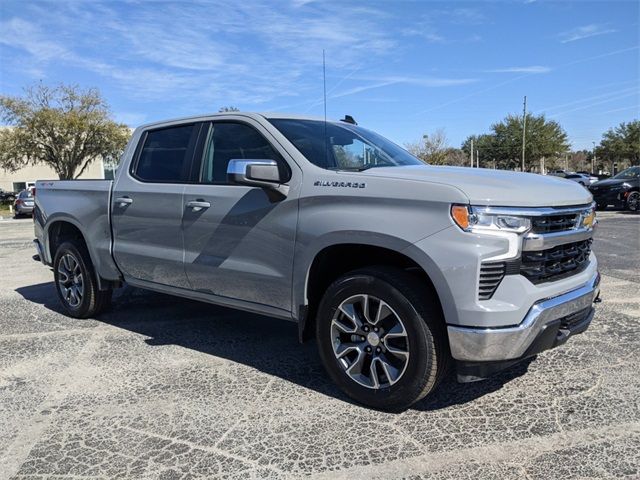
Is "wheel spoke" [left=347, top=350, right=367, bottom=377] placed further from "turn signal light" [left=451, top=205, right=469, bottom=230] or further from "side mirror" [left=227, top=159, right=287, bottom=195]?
"side mirror" [left=227, top=159, right=287, bottom=195]

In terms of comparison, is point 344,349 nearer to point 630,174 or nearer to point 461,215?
point 461,215

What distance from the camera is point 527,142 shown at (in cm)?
6381

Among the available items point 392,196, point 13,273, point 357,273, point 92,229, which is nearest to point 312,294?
point 357,273

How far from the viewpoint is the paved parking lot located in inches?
111

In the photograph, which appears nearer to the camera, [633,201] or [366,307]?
[366,307]

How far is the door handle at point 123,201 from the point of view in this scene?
4.86 metres

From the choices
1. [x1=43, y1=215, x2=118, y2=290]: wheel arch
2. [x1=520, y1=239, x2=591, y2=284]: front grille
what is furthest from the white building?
[x1=520, y1=239, x2=591, y2=284]: front grille

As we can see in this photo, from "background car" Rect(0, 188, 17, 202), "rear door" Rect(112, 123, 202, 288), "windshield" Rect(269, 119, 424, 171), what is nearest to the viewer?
"windshield" Rect(269, 119, 424, 171)

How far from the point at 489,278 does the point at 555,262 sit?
0.57 meters

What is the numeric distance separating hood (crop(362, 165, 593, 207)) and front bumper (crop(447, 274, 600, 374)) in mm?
580

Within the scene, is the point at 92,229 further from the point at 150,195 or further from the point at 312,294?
the point at 312,294

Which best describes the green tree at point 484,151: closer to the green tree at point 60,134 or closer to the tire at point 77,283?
the green tree at point 60,134

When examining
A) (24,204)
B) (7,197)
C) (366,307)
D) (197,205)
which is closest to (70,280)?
(197,205)

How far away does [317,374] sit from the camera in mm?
4070
